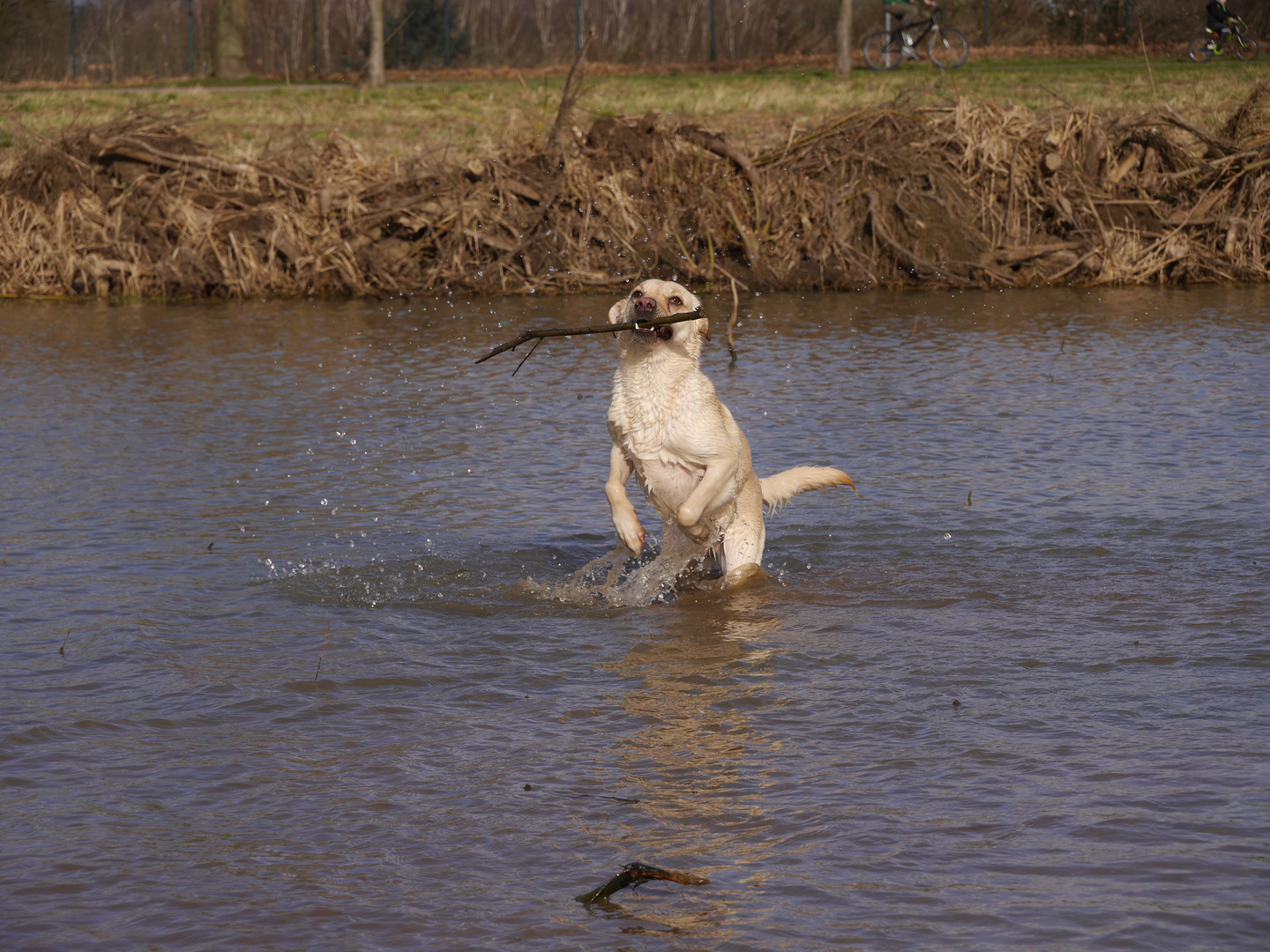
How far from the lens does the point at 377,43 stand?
2853cm

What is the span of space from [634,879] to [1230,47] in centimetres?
3559

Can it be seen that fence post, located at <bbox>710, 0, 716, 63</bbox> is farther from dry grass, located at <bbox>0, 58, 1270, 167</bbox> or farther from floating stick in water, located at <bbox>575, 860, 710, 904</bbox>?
floating stick in water, located at <bbox>575, 860, 710, 904</bbox>

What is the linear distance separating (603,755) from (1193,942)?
1.96 metres

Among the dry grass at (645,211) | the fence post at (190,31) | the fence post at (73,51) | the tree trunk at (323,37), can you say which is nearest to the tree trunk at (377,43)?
the dry grass at (645,211)

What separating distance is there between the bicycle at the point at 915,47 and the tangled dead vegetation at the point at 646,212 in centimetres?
1661

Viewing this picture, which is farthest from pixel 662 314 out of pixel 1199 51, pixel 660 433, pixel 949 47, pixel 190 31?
pixel 190 31

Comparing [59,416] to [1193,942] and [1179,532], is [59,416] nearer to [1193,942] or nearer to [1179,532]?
[1179,532]

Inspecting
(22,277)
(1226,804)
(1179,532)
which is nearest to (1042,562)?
(1179,532)

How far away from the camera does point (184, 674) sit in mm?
5598

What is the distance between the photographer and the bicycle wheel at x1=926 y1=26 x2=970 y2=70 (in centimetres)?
3366

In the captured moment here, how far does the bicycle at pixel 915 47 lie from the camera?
3366cm

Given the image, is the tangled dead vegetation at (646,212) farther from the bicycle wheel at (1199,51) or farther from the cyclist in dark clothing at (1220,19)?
the cyclist in dark clothing at (1220,19)

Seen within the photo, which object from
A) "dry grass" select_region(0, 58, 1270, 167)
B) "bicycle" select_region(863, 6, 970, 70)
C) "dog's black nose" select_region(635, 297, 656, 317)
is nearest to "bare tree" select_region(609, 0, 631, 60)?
"dry grass" select_region(0, 58, 1270, 167)

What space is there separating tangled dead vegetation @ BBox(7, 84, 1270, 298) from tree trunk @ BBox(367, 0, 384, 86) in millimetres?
10071
